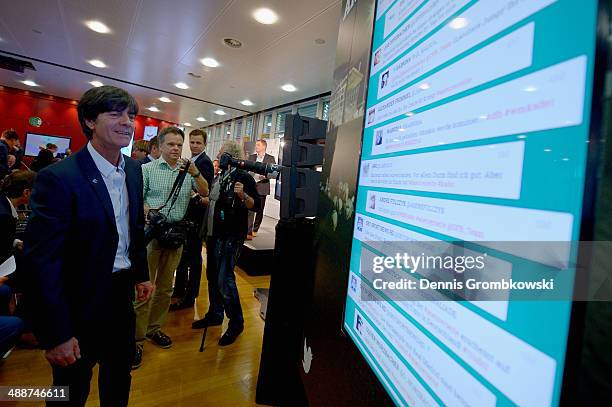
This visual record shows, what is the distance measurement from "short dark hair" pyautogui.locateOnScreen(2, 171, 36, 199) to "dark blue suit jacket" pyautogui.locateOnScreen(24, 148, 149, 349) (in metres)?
1.60

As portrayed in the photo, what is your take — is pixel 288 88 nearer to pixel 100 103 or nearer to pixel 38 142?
pixel 100 103

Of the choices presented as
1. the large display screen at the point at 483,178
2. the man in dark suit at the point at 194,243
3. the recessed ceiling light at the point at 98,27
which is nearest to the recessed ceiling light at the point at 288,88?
the recessed ceiling light at the point at 98,27

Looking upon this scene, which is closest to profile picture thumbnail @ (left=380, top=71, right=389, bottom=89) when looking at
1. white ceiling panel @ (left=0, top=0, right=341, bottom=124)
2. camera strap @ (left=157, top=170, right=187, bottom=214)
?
camera strap @ (left=157, top=170, right=187, bottom=214)

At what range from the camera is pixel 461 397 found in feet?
1.44

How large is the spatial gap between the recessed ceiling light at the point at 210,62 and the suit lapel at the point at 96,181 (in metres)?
4.33

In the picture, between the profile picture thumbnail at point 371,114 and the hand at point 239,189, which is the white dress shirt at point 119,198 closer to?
the hand at point 239,189

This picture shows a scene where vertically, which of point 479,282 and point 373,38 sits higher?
point 373,38

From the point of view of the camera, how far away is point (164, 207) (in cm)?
210

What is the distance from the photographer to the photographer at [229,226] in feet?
7.27

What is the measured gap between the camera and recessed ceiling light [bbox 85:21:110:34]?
159 inches

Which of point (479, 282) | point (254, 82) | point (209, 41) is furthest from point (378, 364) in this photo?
point (254, 82)

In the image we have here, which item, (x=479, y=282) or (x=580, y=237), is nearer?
(x=580, y=237)

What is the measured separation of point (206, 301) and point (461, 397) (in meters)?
3.16

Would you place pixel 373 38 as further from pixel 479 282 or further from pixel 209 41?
pixel 209 41
